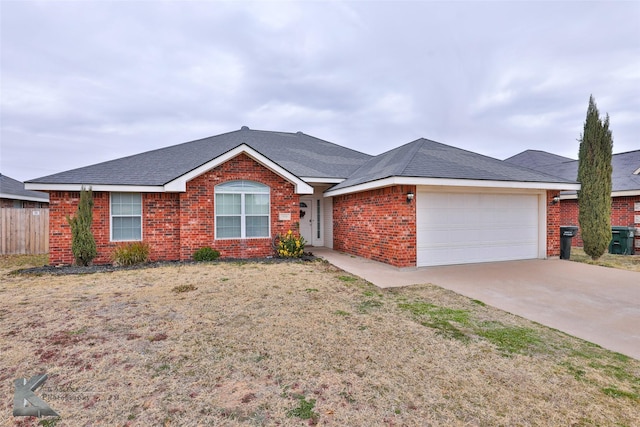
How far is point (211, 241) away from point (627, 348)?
9893mm

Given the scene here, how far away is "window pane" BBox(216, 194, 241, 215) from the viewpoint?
1055 centimetres

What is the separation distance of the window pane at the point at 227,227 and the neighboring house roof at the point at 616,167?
48.3 ft

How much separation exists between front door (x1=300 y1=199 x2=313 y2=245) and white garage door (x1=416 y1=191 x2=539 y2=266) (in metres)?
6.45

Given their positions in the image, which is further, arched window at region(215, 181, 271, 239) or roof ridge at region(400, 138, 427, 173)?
arched window at region(215, 181, 271, 239)

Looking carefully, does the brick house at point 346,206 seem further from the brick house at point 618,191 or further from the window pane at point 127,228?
the brick house at point 618,191

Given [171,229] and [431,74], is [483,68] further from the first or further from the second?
[171,229]

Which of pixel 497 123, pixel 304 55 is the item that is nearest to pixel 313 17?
pixel 304 55

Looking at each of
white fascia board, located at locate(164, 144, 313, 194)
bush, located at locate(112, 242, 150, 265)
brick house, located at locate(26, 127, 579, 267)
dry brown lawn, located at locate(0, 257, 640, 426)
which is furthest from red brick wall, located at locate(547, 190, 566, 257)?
bush, located at locate(112, 242, 150, 265)

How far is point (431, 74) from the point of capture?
1543 cm

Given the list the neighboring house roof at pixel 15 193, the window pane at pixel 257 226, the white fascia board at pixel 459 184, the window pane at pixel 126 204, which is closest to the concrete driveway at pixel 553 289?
the white fascia board at pixel 459 184

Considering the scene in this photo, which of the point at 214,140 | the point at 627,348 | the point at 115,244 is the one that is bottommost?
the point at 627,348

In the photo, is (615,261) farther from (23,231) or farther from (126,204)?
(23,231)

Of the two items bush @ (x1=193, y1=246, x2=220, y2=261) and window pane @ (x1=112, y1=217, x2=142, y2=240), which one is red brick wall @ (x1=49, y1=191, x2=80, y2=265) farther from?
bush @ (x1=193, y1=246, x2=220, y2=261)

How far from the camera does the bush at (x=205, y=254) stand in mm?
10047
